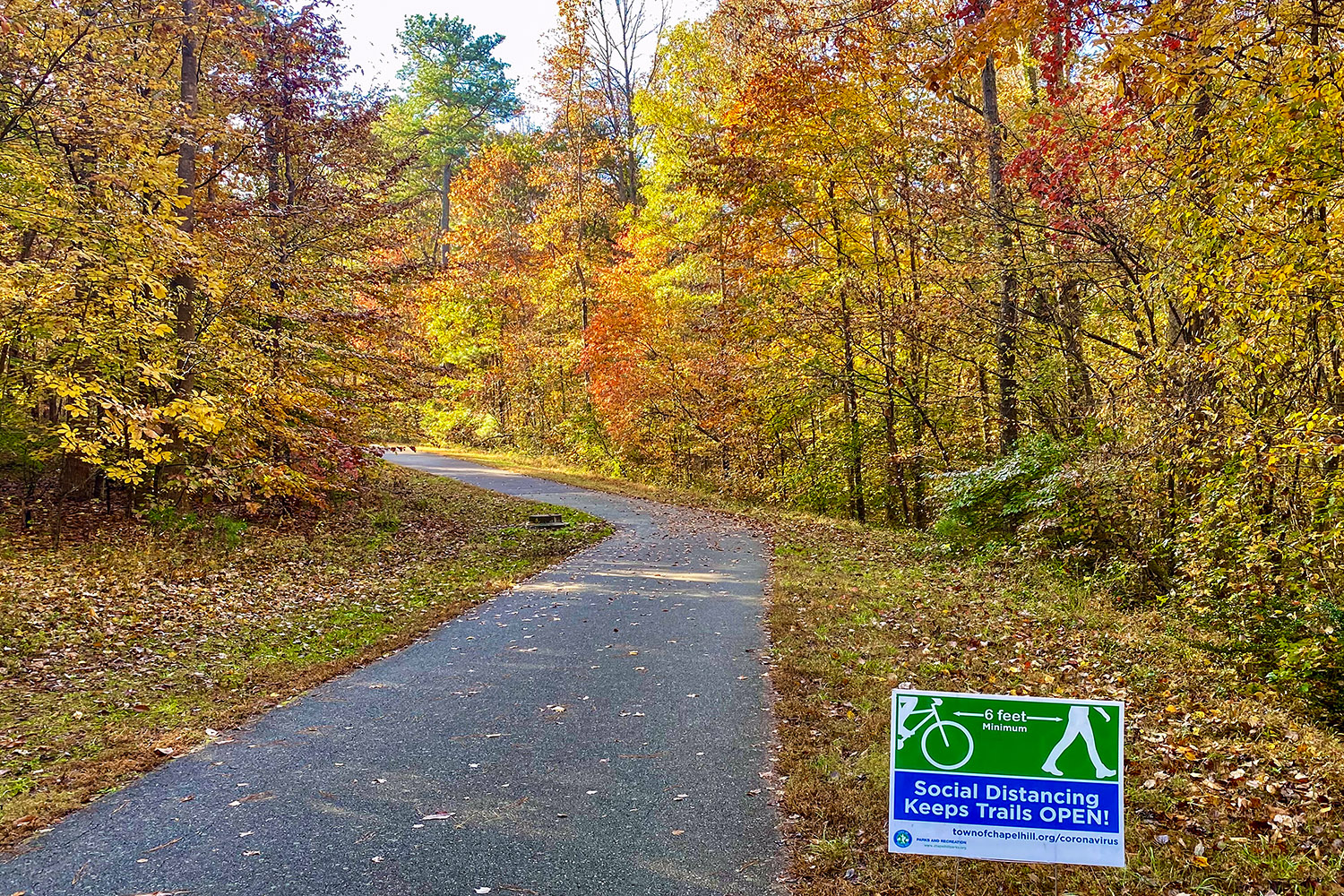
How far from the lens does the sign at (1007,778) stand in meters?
3.12

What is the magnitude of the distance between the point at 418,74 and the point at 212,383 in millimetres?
31158

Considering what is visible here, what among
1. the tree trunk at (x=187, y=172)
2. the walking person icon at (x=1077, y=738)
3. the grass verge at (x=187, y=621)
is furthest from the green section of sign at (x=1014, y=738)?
the tree trunk at (x=187, y=172)

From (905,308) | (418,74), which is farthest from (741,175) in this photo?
Answer: (418,74)

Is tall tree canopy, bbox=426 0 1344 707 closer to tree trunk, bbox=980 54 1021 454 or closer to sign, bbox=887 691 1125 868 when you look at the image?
tree trunk, bbox=980 54 1021 454

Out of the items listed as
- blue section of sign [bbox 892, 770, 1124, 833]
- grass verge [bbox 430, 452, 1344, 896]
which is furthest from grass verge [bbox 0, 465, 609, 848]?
blue section of sign [bbox 892, 770, 1124, 833]

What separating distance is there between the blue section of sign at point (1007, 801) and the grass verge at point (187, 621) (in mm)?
4599

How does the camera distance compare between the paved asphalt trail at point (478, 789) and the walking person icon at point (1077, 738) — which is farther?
the paved asphalt trail at point (478, 789)

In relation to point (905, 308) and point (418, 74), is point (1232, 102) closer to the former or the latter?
point (905, 308)

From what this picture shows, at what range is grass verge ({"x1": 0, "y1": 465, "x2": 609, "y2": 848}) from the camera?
18.0ft

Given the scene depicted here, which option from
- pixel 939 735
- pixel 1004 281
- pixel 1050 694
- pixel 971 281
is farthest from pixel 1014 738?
pixel 971 281

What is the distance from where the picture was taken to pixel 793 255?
1969 cm

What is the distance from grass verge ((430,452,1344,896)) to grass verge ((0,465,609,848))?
4.24 metres

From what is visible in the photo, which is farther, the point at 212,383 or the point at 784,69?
the point at 784,69

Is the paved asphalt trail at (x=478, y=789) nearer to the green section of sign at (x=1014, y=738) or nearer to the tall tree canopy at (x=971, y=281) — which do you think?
the green section of sign at (x=1014, y=738)
